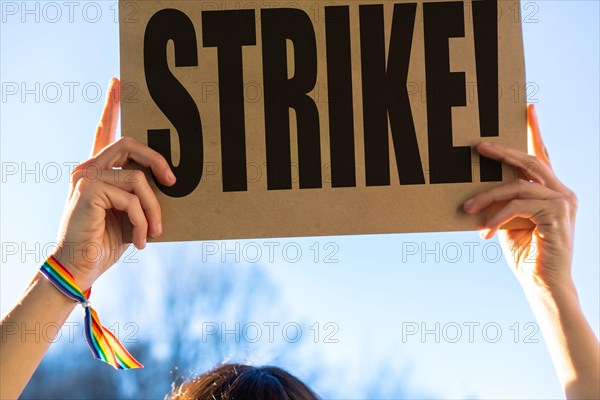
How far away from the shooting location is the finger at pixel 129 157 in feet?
6.93

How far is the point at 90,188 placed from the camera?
2059mm

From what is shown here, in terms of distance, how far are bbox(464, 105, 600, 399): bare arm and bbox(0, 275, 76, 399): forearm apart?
97 cm

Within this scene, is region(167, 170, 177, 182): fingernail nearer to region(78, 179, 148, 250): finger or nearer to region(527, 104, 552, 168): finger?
region(78, 179, 148, 250): finger

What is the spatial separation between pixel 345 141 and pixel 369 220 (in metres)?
0.20

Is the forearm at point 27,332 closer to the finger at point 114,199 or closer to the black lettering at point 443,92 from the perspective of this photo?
the finger at point 114,199

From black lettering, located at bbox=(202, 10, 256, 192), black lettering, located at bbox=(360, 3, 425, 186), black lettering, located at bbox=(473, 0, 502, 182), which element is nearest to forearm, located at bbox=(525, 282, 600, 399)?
black lettering, located at bbox=(473, 0, 502, 182)

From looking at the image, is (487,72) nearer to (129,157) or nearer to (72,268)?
(129,157)

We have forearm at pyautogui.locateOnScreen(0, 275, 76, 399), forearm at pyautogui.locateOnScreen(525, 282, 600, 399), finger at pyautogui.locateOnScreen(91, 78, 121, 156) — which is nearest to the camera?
forearm at pyautogui.locateOnScreen(0, 275, 76, 399)

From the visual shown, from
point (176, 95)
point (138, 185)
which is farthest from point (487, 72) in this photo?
point (138, 185)

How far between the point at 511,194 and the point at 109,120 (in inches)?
40.2

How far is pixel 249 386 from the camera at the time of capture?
2.14 metres

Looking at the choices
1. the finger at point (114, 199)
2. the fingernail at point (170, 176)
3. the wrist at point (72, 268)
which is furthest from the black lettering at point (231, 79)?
the wrist at point (72, 268)

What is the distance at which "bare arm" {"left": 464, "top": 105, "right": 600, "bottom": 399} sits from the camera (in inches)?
82.1

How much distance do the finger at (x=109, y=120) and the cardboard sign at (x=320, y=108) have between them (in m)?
0.09
